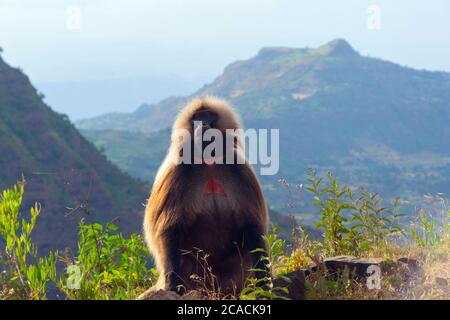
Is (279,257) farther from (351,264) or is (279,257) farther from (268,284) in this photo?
(268,284)

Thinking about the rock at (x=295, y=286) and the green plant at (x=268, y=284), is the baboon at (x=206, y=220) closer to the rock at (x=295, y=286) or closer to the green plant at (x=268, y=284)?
the green plant at (x=268, y=284)

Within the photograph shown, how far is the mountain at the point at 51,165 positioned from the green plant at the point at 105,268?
61.1 metres

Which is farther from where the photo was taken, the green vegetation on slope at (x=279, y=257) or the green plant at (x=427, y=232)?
the green plant at (x=427, y=232)

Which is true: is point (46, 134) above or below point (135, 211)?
above

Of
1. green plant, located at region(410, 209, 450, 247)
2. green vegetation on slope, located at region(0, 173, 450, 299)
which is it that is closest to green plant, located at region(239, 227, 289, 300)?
green vegetation on slope, located at region(0, 173, 450, 299)

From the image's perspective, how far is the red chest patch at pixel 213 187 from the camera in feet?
18.8

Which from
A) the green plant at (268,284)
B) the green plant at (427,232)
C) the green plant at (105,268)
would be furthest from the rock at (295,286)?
the green plant at (427,232)

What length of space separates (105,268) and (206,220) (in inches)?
36.2

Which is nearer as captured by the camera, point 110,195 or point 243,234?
point 243,234

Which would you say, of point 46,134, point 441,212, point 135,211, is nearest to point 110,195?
point 135,211
